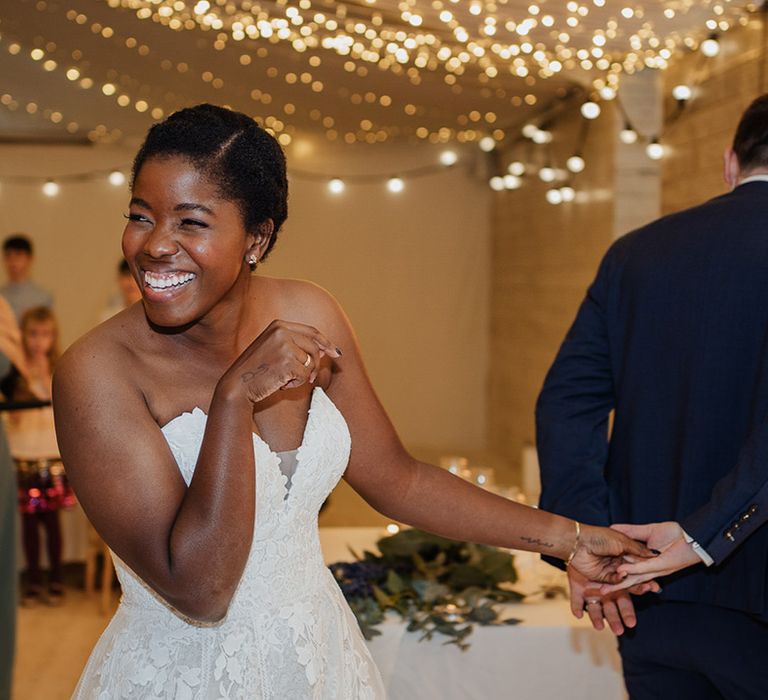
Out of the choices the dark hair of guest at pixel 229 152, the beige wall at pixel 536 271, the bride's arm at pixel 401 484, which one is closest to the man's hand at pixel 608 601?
the bride's arm at pixel 401 484

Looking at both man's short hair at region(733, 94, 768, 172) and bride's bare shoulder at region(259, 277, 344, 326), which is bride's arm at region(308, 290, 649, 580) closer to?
bride's bare shoulder at region(259, 277, 344, 326)

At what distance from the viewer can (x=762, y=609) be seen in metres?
2.21

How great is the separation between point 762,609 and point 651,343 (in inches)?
22.5

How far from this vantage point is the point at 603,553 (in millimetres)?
2236

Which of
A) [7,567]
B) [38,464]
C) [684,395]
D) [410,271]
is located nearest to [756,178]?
[684,395]

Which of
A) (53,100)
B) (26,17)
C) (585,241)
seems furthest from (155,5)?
(53,100)

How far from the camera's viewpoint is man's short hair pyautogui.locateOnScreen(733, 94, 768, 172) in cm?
226

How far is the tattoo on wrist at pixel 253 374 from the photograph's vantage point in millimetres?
1544

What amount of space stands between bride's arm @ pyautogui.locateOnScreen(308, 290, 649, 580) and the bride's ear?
9.1 inches

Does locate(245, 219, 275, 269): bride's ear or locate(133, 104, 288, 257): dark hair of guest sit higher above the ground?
locate(133, 104, 288, 257): dark hair of guest

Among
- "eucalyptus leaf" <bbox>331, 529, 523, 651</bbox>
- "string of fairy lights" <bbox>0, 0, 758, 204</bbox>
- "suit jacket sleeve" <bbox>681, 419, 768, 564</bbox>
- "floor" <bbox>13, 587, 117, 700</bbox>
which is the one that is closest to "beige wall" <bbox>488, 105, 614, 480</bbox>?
"string of fairy lights" <bbox>0, 0, 758, 204</bbox>

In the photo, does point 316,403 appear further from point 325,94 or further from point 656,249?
point 325,94

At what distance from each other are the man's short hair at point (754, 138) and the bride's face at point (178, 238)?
1160mm

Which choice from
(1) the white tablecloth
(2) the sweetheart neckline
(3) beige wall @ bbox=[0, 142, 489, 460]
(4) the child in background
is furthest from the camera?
(3) beige wall @ bbox=[0, 142, 489, 460]
